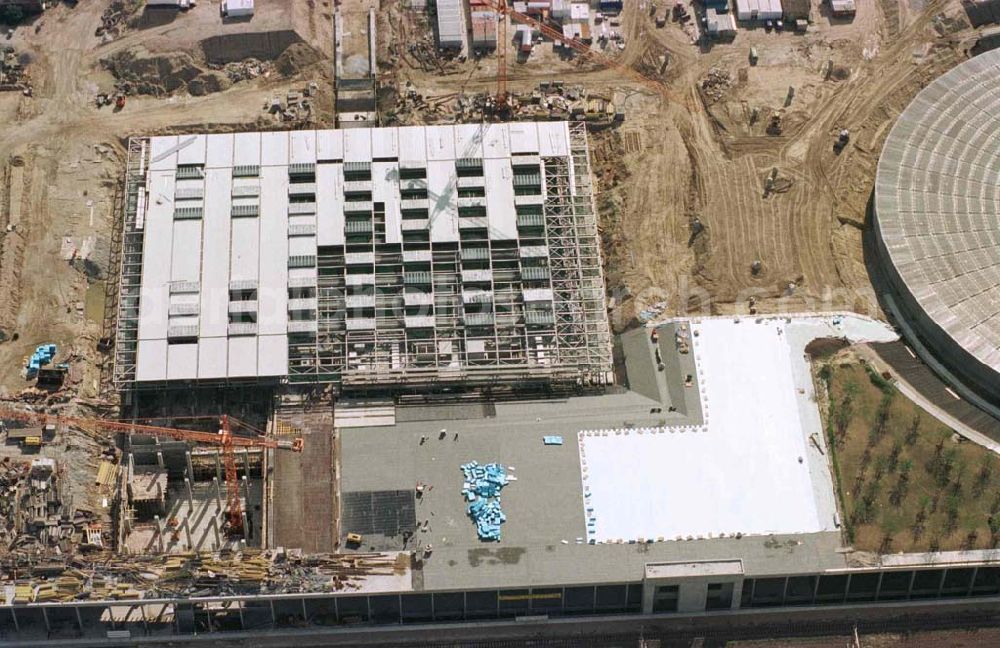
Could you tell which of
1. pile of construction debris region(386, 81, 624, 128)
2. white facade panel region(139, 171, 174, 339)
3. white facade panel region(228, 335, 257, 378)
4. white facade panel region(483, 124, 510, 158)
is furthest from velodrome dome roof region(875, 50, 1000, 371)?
white facade panel region(139, 171, 174, 339)

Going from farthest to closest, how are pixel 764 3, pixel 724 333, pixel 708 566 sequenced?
pixel 764 3 < pixel 724 333 < pixel 708 566

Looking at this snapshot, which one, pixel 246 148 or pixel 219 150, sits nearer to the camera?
pixel 219 150

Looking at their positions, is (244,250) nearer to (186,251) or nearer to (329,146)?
(186,251)

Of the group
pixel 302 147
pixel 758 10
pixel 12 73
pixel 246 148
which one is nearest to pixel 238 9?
pixel 246 148

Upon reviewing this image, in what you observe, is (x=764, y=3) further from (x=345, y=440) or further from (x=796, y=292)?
(x=345, y=440)

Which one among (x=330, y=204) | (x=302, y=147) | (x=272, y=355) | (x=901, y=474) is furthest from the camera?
(x=302, y=147)

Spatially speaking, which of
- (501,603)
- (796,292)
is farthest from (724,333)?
(501,603)
